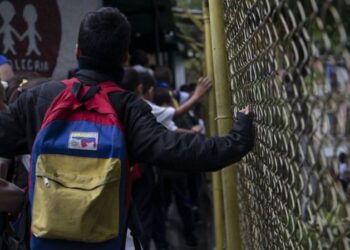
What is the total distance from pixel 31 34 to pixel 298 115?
169 inches

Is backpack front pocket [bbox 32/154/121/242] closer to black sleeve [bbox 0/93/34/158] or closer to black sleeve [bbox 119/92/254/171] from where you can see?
black sleeve [bbox 119/92/254/171]

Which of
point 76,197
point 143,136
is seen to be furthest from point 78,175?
point 143,136

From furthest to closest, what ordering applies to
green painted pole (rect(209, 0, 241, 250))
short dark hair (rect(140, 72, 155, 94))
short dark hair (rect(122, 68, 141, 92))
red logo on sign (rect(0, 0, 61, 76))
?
short dark hair (rect(140, 72, 155, 94)), red logo on sign (rect(0, 0, 61, 76)), short dark hair (rect(122, 68, 141, 92)), green painted pole (rect(209, 0, 241, 250))

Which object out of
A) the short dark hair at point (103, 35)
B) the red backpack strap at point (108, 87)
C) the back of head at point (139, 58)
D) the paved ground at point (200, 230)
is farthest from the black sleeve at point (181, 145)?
the back of head at point (139, 58)

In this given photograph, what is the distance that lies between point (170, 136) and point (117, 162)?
0.75 ft

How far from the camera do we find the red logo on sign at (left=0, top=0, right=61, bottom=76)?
564cm

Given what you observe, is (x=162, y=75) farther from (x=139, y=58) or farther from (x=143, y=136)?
(x=143, y=136)

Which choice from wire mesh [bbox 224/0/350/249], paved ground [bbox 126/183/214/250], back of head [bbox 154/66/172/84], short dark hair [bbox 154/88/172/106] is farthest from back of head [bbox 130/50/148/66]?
wire mesh [bbox 224/0/350/249]

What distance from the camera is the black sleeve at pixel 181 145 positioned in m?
2.39

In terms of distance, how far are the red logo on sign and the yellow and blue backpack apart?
3317mm

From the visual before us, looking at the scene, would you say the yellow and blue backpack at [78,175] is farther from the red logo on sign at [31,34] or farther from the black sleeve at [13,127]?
the red logo on sign at [31,34]

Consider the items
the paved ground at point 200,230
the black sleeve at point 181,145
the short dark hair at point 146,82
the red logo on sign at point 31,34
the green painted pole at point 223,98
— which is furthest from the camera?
the paved ground at point 200,230

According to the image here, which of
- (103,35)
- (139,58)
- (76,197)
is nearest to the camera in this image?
(76,197)

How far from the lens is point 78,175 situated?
2.44m
